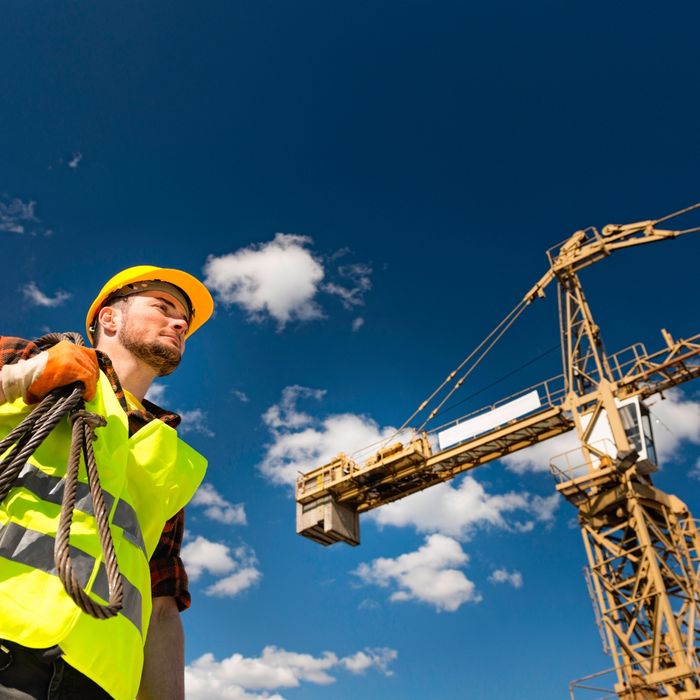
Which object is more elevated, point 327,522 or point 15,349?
point 327,522

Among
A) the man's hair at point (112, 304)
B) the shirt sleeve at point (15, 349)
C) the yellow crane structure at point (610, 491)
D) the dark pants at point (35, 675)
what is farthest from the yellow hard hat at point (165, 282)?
the yellow crane structure at point (610, 491)

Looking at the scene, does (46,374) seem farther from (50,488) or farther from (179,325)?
(179,325)

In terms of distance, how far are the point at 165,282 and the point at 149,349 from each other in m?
0.59

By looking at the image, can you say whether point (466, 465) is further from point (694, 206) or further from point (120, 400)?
point (120, 400)

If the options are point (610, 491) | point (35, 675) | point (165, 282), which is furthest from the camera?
point (610, 491)

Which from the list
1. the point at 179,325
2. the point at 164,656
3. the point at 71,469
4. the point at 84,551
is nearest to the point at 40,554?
the point at 84,551

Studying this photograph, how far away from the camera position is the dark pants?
1419mm

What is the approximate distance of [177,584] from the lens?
2457mm

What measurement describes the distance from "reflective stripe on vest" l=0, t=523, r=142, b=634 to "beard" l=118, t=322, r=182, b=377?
4.09 ft

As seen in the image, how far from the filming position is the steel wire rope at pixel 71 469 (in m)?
1.32

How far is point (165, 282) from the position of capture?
10.3ft

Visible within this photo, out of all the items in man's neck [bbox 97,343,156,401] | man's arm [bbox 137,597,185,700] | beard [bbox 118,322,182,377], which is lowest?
man's arm [bbox 137,597,185,700]

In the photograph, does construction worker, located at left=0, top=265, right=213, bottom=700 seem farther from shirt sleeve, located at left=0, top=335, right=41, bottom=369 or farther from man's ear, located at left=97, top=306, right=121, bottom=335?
man's ear, located at left=97, top=306, right=121, bottom=335

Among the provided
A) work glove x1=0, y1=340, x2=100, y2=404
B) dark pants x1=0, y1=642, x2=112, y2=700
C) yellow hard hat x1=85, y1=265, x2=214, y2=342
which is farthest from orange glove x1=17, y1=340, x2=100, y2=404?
yellow hard hat x1=85, y1=265, x2=214, y2=342
